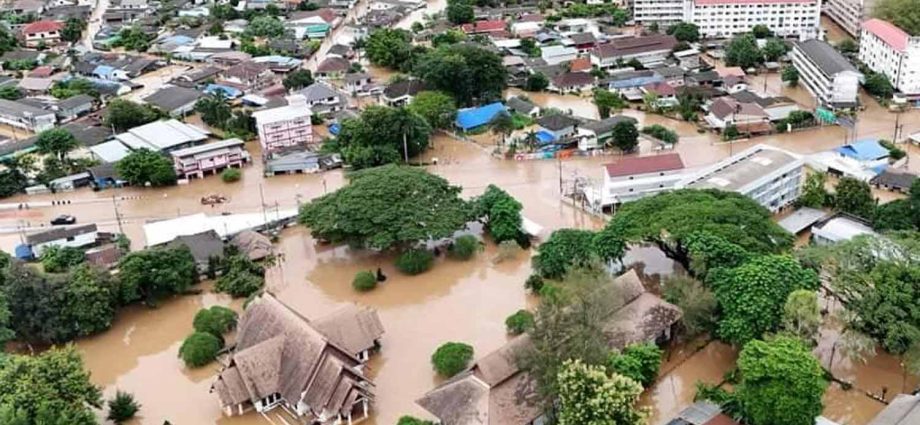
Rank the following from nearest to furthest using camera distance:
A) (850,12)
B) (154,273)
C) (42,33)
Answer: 1. (154,273)
2. (850,12)
3. (42,33)

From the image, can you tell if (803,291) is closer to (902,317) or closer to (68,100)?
(902,317)

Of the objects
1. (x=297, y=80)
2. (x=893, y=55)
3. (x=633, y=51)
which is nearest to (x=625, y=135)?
(x=633, y=51)

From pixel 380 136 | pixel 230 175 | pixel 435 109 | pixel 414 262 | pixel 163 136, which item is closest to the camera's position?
pixel 414 262

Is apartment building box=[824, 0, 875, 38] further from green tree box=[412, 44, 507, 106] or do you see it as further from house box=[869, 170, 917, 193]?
green tree box=[412, 44, 507, 106]

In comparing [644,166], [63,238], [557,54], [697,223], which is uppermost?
[697,223]

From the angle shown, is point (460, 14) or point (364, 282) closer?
point (364, 282)

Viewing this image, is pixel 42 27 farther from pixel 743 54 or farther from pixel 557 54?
pixel 743 54

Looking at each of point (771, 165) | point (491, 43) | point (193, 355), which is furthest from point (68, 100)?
point (771, 165)
